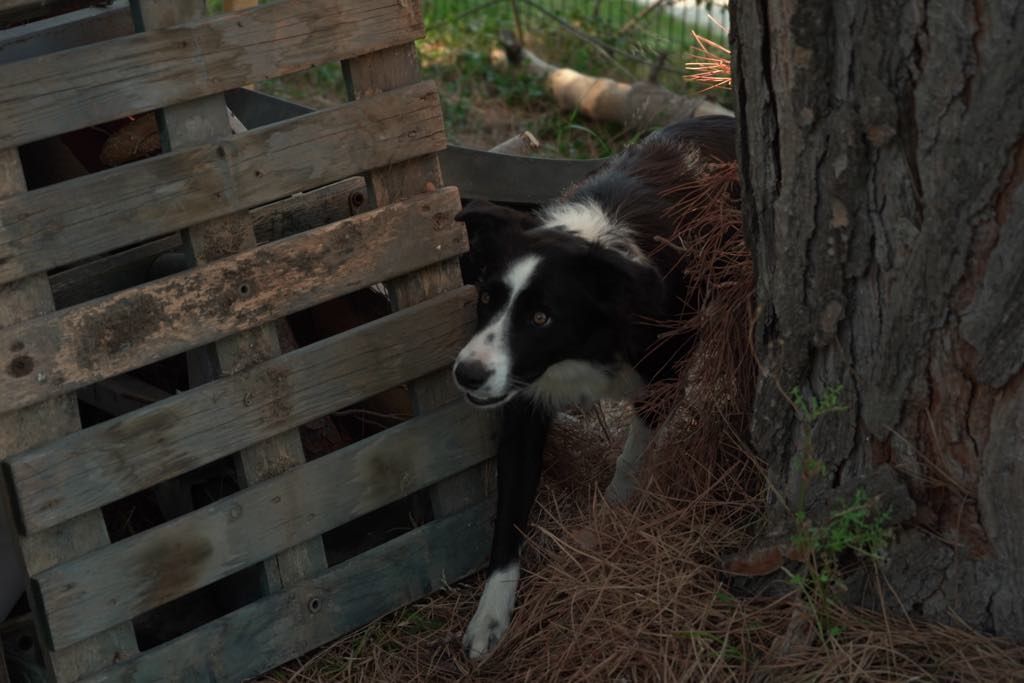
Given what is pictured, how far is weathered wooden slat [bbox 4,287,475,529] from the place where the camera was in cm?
296

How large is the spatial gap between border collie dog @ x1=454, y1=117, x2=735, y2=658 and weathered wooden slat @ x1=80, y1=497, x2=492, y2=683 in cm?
18

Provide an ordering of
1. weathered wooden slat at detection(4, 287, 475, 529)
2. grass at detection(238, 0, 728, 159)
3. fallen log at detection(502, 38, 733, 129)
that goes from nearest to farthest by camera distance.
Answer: weathered wooden slat at detection(4, 287, 475, 529)
fallen log at detection(502, 38, 733, 129)
grass at detection(238, 0, 728, 159)

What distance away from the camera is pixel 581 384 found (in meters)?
3.97

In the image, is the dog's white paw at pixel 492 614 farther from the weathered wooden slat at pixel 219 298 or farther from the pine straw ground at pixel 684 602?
the weathered wooden slat at pixel 219 298

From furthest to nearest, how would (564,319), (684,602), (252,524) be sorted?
(564,319) < (252,524) < (684,602)

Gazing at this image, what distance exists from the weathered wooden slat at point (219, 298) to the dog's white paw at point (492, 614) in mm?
972

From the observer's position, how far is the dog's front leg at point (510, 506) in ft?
11.9

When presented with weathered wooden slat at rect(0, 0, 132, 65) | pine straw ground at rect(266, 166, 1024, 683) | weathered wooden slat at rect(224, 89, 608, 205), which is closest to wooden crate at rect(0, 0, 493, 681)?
pine straw ground at rect(266, 166, 1024, 683)

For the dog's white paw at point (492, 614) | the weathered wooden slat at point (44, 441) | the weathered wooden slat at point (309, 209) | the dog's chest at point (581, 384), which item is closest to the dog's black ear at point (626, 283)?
the dog's chest at point (581, 384)

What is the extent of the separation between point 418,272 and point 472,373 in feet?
1.21

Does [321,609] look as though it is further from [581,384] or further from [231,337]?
[581,384]

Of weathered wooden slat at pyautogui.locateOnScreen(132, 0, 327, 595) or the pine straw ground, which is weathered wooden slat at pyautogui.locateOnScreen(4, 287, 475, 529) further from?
the pine straw ground

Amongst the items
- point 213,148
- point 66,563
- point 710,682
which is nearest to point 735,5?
point 213,148

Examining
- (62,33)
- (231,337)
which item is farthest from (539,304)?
(62,33)
